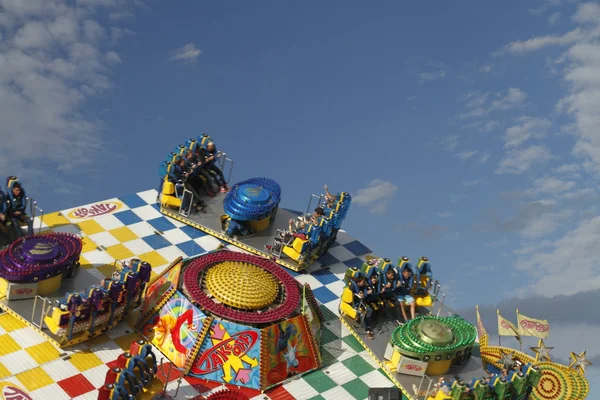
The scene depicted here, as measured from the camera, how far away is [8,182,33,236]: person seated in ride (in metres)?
37.0

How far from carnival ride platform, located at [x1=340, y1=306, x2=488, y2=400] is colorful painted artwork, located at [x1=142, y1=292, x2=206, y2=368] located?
6.28 meters

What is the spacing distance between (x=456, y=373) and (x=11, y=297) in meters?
16.5

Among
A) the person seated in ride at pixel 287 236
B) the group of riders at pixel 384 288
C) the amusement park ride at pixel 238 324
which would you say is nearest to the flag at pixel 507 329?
the amusement park ride at pixel 238 324

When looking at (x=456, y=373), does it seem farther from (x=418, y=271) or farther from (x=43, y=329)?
(x=43, y=329)

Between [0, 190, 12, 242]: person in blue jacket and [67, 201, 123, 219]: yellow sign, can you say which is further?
[67, 201, 123, 219]: yellow sign

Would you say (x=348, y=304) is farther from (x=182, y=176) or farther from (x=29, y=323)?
(x=29, y=323)

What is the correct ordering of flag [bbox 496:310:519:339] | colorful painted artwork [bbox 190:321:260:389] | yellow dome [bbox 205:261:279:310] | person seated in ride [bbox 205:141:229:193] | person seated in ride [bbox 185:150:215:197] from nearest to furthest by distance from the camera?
colorful painted artwork [bbox 190:321:260:389] → yellow dome [bbox 205:261:279:310] → flag [bbox 496:310:519:339] → person seated in ride [bbox 185:150:215:197] → person seated in ride [bbox 205:141:229:193]

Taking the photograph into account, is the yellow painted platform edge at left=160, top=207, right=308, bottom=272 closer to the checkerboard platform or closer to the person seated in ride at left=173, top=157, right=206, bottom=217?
the checkerboard platform

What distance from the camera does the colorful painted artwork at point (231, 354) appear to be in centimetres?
3206

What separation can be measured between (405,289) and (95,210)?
48.2 feet

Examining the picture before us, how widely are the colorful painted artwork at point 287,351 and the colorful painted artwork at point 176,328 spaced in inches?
98.6

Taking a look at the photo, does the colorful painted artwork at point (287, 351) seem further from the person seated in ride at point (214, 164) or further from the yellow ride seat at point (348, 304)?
the person seated in ride at point (214, 164)

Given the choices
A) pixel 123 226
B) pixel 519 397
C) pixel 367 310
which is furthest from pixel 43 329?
pixel 519 397

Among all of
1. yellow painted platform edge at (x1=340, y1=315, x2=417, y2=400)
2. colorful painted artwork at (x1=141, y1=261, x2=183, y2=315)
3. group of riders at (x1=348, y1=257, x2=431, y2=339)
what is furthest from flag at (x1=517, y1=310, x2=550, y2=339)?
colorful painted artwork at (x1=141, y1=261, x2=183, y2=315)
